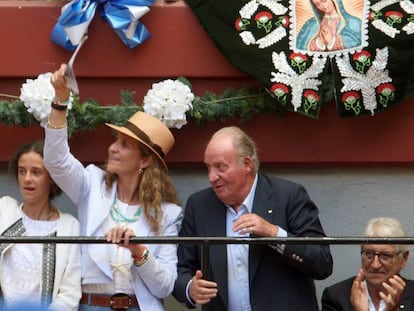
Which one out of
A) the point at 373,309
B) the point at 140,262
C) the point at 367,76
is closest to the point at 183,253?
the point at 140,262

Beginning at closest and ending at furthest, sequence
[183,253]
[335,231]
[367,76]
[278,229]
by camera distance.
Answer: [278,229]
[183,253]
[367,76]
[335,231]

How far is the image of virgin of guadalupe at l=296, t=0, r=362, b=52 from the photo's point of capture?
4.76 metres

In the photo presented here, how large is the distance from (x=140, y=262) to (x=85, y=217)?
448mm

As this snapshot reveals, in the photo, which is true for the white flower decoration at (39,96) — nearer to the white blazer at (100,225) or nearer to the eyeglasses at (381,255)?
the white blazer at (100,225)

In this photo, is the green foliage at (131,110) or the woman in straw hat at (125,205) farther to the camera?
the green foliage at (131,110)

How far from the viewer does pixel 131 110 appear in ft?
15.7

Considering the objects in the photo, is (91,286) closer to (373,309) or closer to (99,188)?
(99,188)

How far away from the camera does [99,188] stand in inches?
174

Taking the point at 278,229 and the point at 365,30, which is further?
the point at 365,30

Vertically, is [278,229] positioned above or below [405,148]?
below

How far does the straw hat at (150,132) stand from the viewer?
444 cm

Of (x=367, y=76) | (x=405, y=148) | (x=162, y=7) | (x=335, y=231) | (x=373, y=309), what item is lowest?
(x=373, y=309)

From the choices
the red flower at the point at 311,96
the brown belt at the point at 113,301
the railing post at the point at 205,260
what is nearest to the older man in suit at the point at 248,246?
the railing post at the point at 205,260

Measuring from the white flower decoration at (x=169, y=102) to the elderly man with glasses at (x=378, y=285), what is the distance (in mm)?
1047
